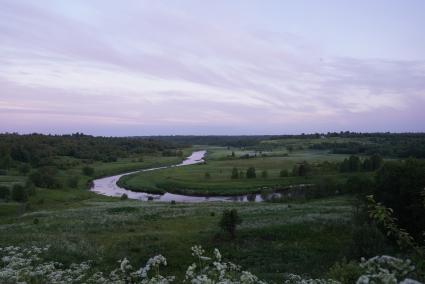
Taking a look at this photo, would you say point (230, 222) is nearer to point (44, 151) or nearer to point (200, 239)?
point (200, 239)

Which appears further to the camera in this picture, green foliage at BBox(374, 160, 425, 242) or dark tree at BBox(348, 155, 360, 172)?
dark tree at BBox(348, 155, 360, 172)

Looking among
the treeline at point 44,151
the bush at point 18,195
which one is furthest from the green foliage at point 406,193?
the treeline at point 44,151

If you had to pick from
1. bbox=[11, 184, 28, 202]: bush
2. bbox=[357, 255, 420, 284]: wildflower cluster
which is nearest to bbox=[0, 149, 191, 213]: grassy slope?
bbox=[11, 184, 28, 202]: bush

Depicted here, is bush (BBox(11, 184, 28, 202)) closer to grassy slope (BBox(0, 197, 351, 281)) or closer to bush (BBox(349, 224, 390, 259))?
grassy slope (BBox(0, 197, 351, 281))

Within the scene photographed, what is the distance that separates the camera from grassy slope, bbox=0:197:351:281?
25781 millimetres

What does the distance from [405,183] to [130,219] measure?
28249 mm

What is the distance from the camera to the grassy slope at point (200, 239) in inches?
1015

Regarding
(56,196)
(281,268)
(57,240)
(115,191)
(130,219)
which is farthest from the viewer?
(115,191)

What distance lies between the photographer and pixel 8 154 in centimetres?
14225

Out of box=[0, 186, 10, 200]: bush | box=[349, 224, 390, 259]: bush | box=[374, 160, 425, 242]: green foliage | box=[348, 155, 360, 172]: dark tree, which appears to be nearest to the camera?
box=[349, 224, 390, 259]: bush

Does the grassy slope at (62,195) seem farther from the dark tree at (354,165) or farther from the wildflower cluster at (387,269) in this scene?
the wildflower cluster at (387,269)

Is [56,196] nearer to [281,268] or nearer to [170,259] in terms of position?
[170,259]

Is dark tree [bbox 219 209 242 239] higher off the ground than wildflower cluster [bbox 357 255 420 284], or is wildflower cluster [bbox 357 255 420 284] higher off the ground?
wildflower cluster [bbox 357 255 420 284]

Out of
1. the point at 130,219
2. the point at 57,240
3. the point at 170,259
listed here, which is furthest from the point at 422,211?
the point at 130,219
